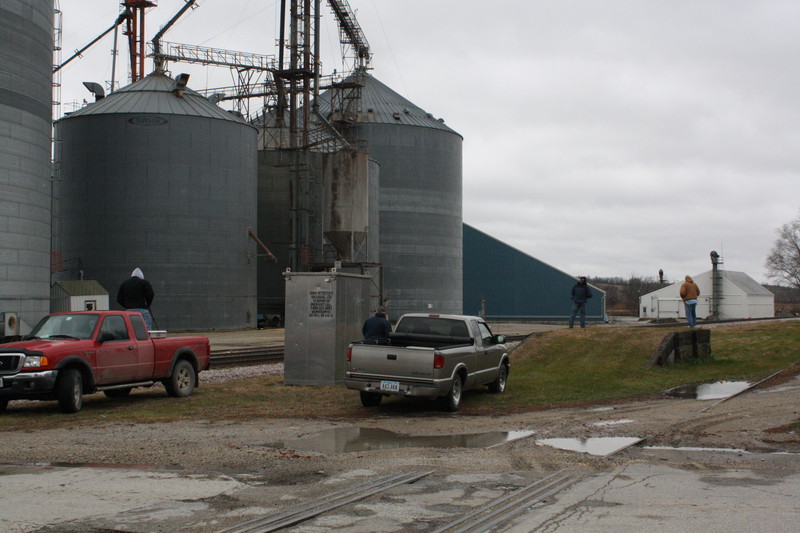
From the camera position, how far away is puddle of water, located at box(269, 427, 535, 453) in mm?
10789

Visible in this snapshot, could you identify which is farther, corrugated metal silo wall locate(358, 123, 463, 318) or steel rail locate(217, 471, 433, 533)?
corrugated metal silo wall locate(358, 123, 463, 318)

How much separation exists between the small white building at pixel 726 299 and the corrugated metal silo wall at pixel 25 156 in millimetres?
58172

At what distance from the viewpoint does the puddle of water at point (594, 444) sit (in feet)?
33.9

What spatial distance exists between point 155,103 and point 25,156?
19.3 metres

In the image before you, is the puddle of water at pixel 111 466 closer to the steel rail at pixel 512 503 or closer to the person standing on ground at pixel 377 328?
the steel rail at pixel 512 503

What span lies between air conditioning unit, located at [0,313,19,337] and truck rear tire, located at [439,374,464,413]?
16.9 m

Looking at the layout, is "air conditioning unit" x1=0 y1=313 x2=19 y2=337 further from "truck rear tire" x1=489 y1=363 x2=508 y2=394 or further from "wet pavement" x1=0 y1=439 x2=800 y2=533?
"wet pavement" x1=0 y1=439 x2=800 y2=533

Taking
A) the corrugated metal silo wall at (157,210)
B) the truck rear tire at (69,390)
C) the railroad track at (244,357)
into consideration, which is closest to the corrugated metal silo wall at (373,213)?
the corrugated metal silo wall at (157,210)

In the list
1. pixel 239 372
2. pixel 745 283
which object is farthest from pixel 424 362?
pixel 745 283

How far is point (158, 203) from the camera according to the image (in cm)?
4372

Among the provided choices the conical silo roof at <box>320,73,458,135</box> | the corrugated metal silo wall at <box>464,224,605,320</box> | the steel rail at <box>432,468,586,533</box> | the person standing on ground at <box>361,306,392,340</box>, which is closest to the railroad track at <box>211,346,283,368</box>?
the person standing on ground at <box>361,306,392,340</box>

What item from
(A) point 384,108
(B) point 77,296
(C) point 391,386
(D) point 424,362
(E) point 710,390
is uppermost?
(A) point 384,108

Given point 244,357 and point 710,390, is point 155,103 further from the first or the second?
point 710,390

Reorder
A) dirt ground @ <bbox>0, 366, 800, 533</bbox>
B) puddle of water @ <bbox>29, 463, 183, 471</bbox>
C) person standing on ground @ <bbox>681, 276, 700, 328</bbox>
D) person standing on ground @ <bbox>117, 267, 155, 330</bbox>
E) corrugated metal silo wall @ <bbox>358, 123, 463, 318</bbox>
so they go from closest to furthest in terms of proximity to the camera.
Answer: dirt ground @ <bbox>0, 366, 800, 533</bbox> → puddle of water @ <bbox>29, 463, 183, 471</bbox> → person standing on ground @ <bbox>117, 267, 155, 330</bbox> → person standing on ground @ <bbox>681, 276, 700, 328</bbox> → corrugated metal silo wall @ <bbox>358, 123, 463, 318</bbox>
